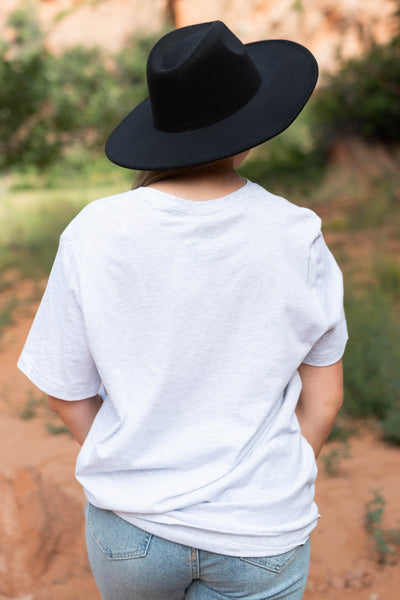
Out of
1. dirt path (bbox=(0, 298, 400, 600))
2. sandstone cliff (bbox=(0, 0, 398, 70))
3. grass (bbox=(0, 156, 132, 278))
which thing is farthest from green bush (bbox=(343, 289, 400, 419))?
sandstone cliff (bbox=(0, 0, 398, 70))

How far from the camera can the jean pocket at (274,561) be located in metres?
1.08

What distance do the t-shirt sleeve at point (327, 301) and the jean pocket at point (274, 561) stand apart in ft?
1.15

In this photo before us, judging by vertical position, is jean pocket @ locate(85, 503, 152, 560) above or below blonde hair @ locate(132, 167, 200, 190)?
below

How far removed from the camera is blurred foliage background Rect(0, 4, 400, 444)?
4.87 metres

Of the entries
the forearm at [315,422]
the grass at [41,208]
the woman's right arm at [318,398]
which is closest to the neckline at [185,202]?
the woman's right arm at [318,398]

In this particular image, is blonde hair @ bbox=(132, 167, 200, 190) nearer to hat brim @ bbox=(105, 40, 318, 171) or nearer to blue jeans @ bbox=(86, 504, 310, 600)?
hat brim @ bbox=(105, 40, 318, 171)

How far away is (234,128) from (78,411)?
61cm

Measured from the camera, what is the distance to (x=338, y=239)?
8.92m

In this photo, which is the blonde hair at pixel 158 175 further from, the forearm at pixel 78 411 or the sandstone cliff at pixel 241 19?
the sandstone cliff at pixel 241 19

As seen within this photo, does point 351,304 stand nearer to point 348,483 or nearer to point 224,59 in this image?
point 348,483

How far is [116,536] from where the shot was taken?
1094 millimetres

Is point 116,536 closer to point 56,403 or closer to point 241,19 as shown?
point 56,403

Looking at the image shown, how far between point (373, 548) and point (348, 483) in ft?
1.93

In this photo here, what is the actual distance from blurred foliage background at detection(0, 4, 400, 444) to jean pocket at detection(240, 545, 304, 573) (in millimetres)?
2988
